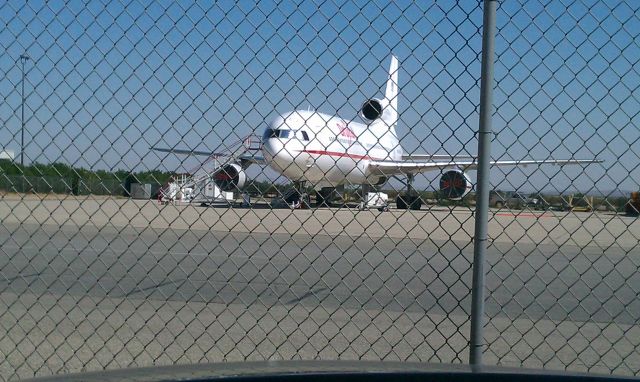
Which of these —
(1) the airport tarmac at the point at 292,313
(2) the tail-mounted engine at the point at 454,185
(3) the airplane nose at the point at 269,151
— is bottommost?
(1) the airport tarmac at the point at 292,313

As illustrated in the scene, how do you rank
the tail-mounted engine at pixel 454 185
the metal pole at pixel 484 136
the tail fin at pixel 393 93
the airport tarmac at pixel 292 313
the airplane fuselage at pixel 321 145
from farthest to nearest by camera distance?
the airport tarmac at pixel 292 313 → the tail-mounted engine at pixel 454 185 → the airplane fuselage at pixel 321 145 → the tail fin at pixel 393 93 → the metal pole at pixel 484 136

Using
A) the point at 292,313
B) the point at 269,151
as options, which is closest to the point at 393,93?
the point at 269,151

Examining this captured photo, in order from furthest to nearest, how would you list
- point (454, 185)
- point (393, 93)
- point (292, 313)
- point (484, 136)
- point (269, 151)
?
point (292, 313) < point (269, 151) < point (454, 185) < point (393, 93) < point (484, 136)

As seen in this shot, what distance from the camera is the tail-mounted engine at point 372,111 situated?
4.48 metres

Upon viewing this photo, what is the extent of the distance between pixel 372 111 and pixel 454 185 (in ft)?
2.50

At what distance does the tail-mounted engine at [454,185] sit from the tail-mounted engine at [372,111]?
0.58 m

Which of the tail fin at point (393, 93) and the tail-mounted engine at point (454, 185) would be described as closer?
the tail fin at point (393, 93)

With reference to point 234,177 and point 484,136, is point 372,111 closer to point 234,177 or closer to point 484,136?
point 234,177

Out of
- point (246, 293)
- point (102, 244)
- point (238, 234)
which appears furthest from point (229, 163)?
point (238, 234)

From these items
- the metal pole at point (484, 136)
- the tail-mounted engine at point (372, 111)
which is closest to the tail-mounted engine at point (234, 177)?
the tail-mounted engine at point (372, 111)

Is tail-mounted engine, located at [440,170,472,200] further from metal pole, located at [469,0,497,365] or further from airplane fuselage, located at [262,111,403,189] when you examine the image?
metal pole, located at [469,0,497,365]

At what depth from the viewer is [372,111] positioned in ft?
15.6

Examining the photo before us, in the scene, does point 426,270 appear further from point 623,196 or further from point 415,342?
point 623,196

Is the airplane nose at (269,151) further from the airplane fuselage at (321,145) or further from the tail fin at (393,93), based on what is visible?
the tail fin at (393,93)
